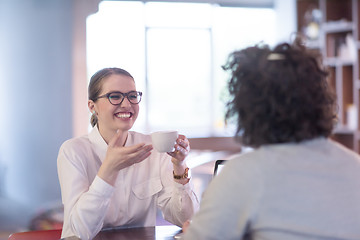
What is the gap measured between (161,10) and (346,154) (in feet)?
18.9

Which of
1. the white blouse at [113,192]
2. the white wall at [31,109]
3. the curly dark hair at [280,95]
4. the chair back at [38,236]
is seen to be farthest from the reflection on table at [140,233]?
the white wall at [31,109]

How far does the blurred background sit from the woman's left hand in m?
0.84

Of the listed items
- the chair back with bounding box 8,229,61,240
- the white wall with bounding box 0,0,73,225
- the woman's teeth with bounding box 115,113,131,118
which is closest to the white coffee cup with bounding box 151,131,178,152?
the woman's teeth with bounding box 115,113,131,118

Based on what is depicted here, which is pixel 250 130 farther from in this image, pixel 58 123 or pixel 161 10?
pixel 161 10

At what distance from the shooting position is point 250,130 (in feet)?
3.20

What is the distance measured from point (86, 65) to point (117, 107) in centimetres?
312

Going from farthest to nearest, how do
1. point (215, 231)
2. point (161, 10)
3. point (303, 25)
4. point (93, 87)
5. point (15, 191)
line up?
point (161, 10)
point (303, 25)
point (15, 191)
point (93, 87)
point (215, 231)

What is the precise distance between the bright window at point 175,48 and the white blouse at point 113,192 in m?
4.42

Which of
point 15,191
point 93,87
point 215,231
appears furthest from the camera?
point 15,191

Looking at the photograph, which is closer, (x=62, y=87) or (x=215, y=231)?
(x=215, y=231)

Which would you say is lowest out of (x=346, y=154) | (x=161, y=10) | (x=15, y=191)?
(x=15, y=191)

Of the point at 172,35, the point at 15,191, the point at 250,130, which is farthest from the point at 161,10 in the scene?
the point at 250,130

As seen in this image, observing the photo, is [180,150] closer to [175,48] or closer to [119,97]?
[119,97]

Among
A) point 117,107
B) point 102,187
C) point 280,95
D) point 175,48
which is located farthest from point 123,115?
point 175,48
